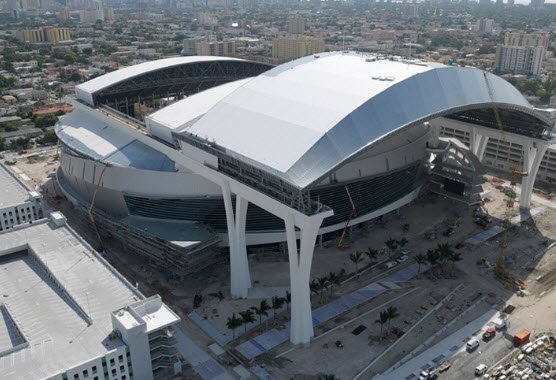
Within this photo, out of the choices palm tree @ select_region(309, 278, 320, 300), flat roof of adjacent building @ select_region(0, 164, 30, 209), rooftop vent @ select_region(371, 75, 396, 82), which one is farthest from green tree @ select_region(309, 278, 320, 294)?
flat roof of adjacent building @ select_region(0, 164, 30, 209)

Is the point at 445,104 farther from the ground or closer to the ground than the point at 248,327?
farther from the ground

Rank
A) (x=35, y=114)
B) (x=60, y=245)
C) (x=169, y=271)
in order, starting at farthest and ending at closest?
(x=35, y=114) → (x=169, y=271) → (x=60, y=245)

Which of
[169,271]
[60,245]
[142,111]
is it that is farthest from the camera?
[142,111]

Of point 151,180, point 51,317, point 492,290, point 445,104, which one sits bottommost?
point 492,290

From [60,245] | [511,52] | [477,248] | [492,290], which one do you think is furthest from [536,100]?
[60,245]

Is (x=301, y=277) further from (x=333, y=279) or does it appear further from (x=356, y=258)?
(x=356, y=258)

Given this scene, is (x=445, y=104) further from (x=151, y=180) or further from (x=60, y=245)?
(x=60, y=245)

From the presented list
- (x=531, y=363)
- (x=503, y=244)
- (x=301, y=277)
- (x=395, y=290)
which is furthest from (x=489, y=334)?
(x=301, y=277)
